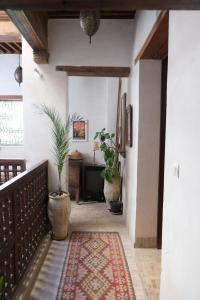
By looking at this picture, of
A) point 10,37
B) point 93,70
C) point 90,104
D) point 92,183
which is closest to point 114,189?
point 92,183

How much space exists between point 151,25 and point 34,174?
1923 mm

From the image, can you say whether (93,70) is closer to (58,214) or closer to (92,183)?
(58,214)

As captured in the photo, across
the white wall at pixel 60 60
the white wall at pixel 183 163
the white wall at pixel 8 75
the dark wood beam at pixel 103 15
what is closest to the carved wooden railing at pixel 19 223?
the white wall at pixel 60 60

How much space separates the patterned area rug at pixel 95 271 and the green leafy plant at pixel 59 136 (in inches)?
31.1

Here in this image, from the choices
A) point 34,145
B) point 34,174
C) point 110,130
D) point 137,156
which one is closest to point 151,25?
point 137,156

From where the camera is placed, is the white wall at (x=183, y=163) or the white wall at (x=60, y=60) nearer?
the white wall at (x=183, y=163)


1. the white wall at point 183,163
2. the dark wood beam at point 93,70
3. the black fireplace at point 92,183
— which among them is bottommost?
the black fireplace at point 92,183

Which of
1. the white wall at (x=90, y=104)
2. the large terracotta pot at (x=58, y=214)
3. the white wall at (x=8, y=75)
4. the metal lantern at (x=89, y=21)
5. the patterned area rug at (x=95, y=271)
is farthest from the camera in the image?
the white wall at (x=8, y=75)

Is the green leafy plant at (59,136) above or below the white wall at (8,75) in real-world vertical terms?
below

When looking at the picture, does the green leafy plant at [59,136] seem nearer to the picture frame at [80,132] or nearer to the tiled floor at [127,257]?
the tiled floor at [127,257]

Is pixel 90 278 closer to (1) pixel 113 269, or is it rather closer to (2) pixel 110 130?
(1) pixel 113 269

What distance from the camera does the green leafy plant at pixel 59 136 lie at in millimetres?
3328

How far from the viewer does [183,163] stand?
1.40m

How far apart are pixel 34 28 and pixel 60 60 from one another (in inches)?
36.0
